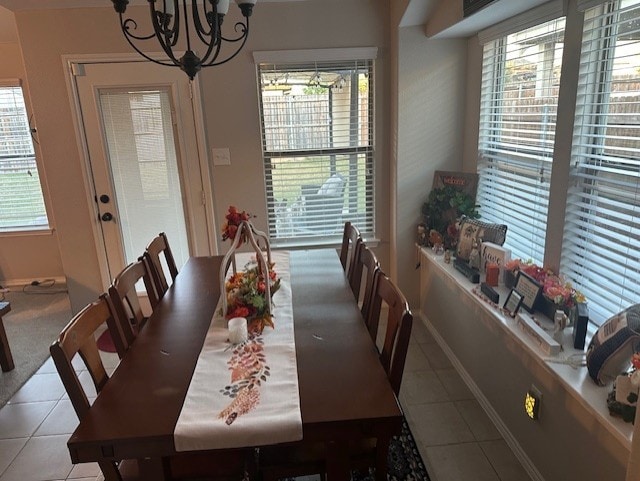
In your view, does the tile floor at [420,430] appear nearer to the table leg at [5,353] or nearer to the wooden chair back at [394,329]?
the table leg at [5,353]

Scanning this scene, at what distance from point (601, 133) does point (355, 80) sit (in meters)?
1.82

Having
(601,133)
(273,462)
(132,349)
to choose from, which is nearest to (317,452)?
(273,462)

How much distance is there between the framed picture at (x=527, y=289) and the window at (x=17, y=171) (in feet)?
14.5

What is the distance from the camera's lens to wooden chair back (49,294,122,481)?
1.36 m

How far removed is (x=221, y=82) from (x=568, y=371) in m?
2.72

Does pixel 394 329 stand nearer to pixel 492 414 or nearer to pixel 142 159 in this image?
pixel 492 414

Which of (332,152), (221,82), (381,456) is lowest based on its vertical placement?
(381,456)

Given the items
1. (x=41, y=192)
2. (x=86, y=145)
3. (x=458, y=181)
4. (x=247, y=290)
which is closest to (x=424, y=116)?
(x=458, y=181)

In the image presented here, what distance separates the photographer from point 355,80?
10.7 ft

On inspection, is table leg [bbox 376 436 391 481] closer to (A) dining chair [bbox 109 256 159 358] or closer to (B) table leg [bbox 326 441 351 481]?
(B) table leg [bbox 326 441 351 481]

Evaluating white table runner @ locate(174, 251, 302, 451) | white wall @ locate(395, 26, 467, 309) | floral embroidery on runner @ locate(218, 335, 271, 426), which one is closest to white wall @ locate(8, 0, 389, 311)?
white wall @ locate(395, 26, 467, 309)

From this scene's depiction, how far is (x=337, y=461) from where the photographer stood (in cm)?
138

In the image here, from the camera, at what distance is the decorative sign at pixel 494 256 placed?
2395mm

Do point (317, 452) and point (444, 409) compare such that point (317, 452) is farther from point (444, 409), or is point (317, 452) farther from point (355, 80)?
point (355, 80)
